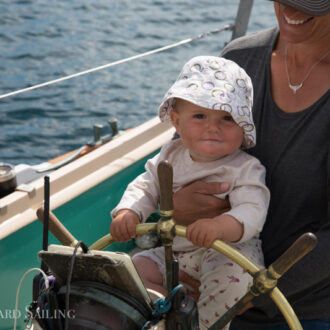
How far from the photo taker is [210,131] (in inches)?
61.9

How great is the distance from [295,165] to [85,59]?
22.4 ft

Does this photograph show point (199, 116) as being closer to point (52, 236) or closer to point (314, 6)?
point (314, 6)

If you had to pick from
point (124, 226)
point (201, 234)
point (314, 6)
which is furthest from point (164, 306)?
point (314, 6)

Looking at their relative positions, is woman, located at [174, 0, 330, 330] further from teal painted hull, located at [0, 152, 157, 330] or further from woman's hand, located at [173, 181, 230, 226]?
teal painted hull, located at [0, 152, 157, 330]

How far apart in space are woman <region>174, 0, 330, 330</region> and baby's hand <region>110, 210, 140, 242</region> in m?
0.17

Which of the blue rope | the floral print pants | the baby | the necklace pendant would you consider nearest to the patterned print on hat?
the baby

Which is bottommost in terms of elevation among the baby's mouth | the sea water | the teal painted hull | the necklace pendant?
the sea water

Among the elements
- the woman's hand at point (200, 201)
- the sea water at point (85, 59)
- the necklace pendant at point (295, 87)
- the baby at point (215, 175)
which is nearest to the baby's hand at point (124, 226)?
the baby at point (215, 175)

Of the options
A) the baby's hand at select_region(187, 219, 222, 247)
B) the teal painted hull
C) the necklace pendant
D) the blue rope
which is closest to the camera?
the blue rope

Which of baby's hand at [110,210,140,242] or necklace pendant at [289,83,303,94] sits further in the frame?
necklace pendant at [289,83,303,94]

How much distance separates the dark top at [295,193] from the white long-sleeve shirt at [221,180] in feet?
0.24

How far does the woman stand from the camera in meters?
1.58

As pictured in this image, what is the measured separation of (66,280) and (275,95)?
2.74 feet

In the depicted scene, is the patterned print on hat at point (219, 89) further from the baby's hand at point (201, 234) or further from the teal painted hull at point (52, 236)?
the teal painted hull at point (52, 236)
